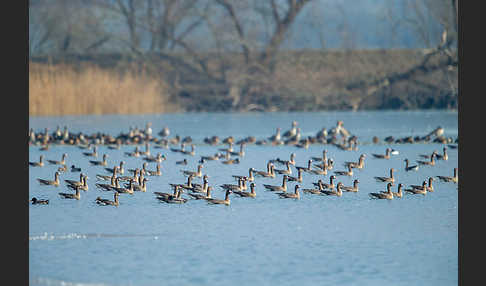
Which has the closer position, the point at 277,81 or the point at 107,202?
the point at 107,202

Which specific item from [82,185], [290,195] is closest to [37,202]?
[82,185]

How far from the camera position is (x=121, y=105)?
41.3 m

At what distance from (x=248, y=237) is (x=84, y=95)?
29.0 metres

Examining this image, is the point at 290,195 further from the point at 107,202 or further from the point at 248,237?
the point at 248,237

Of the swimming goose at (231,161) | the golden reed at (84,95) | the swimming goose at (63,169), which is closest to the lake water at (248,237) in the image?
the swimming goose at (63,169)

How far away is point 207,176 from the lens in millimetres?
19375

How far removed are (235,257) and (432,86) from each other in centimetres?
3892

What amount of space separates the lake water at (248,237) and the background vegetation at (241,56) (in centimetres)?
2742

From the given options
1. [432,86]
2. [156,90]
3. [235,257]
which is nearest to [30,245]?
[235,257]

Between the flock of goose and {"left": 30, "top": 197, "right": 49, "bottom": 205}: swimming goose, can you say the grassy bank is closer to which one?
the flock of goose

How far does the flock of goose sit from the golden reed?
936 cm

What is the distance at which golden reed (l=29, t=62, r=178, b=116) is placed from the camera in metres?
39.4

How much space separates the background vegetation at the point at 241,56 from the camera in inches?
1920

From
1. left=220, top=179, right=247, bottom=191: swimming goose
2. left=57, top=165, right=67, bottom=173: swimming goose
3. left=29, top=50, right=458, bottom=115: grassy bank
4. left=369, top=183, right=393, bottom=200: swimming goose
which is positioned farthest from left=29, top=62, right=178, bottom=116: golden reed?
left=369, top=183, right=393, bottom=200: swimming goose
